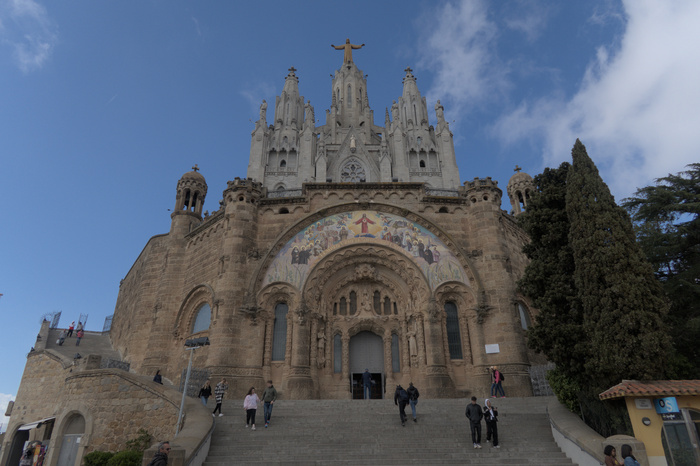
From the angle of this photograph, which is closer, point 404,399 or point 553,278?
point 404,399

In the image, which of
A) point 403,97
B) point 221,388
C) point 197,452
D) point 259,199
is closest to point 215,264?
point 259,199

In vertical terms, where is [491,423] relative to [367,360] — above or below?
below

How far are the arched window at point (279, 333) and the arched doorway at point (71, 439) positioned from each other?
745 centimetres

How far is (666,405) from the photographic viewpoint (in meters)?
8.87

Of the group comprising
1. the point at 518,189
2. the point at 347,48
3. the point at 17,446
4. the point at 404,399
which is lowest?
the point at 17,446

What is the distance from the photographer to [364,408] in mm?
13797

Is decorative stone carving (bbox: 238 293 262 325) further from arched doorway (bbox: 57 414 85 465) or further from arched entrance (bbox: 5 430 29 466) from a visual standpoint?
arched entrance (bbox: 5 430 29 466)

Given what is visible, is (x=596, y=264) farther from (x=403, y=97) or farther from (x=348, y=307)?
(x=403, y=97)

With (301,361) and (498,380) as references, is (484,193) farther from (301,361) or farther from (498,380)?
(301,361)

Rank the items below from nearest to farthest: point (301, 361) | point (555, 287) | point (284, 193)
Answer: point (555, 287)
point (301, 361)
point (284, 193)

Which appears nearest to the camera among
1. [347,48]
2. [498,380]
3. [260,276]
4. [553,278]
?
[553,278]

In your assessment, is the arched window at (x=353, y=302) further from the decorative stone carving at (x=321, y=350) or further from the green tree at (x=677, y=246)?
the green tree at (x=677, y=246)

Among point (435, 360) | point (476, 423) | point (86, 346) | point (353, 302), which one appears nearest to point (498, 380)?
point (435, 360)

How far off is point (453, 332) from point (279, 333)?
26.6 feet
